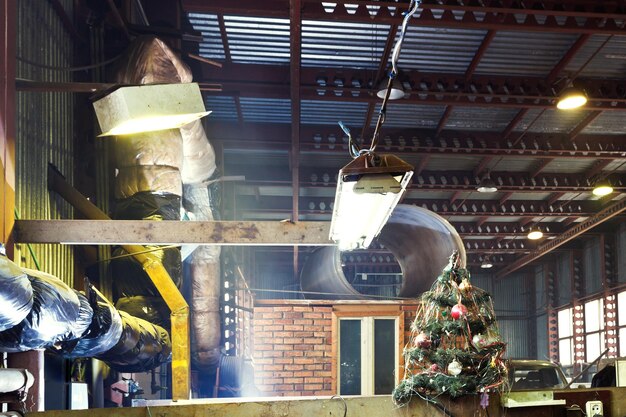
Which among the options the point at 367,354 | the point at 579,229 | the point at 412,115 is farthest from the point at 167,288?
the point at 579,229

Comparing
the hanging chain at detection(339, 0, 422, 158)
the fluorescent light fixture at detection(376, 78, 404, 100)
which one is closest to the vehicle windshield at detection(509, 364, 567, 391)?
the fluorescent light fixture at detection(376, 78, 404, 100)

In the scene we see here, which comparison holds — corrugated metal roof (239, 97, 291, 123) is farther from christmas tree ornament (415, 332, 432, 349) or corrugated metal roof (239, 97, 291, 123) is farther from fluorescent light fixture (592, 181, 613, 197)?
christmas tree ornament (415, 332, 432, 349)

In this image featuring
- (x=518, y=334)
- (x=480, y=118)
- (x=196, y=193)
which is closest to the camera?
(x=196, y=193)

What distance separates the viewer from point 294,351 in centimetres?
1178

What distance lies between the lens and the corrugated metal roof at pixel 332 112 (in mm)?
12266

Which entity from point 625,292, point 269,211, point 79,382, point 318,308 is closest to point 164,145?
point 79,382

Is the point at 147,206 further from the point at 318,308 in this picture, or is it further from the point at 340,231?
the point at 318,308

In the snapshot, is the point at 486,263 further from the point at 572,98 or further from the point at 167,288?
the point at 167,288

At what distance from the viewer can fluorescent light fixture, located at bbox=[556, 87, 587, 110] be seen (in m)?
11.0

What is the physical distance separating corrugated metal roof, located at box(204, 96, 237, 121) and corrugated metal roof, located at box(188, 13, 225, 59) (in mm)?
1048

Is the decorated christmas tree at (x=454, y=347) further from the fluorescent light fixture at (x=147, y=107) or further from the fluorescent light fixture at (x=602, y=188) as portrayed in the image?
the fluorescent light fixture at (x=602, y=188)

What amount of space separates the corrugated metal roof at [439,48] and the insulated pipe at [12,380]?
23.2 ft

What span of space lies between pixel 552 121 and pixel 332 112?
12.7 feet

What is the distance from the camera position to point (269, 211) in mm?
16875
